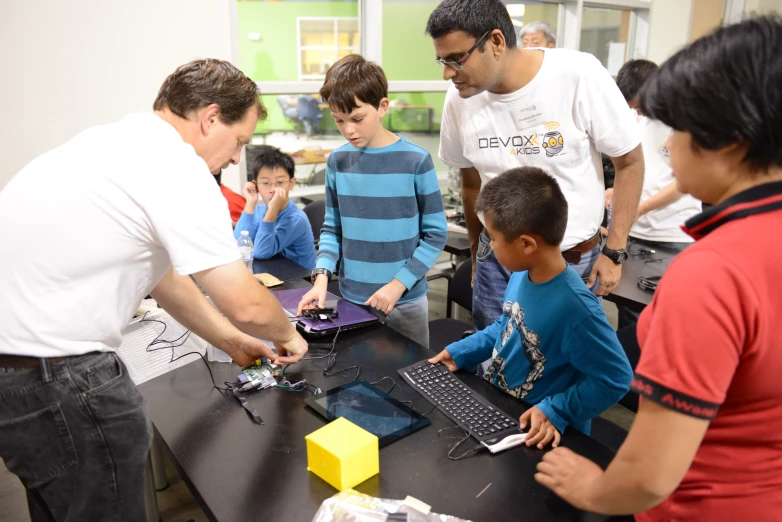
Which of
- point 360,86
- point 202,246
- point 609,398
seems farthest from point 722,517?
point 360,86

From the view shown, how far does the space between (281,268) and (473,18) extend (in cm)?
143

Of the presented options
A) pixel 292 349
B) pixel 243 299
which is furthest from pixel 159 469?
pixel 243 299

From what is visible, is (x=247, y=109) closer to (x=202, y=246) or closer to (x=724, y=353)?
(x=202, y=246)

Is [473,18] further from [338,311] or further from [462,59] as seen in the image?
[338,311]

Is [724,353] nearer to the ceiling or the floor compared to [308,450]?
nearer to the ceiling

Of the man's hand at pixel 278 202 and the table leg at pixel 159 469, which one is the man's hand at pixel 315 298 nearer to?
the table leg at pixel 159 469

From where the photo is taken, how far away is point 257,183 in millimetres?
2906

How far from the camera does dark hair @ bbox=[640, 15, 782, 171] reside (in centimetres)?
62

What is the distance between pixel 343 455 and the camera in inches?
39.5

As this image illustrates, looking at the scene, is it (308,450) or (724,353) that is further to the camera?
(308,450)

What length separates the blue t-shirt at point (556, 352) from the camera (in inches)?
47.8

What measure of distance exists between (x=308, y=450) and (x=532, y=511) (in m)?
0.43

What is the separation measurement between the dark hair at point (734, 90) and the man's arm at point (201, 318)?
1.09 metres

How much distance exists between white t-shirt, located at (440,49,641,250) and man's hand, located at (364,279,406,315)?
50 cm
